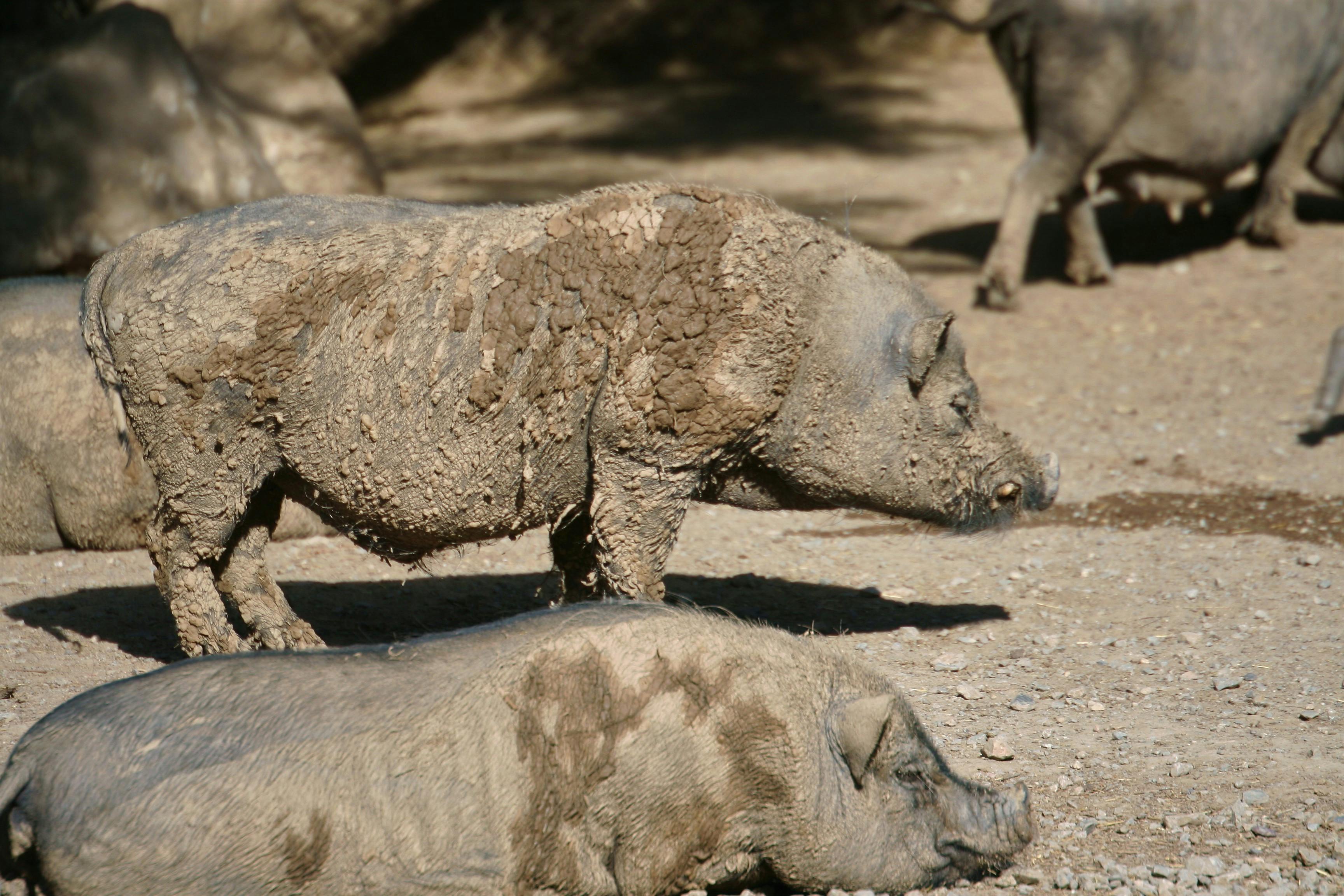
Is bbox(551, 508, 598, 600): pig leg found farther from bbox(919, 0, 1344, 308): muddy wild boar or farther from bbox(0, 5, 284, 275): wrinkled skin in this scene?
bbox(919, 0, 1344, 308): muddy wild boar

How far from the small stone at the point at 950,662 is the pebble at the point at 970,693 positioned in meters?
0.18

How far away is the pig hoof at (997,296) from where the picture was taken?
9.54 meters

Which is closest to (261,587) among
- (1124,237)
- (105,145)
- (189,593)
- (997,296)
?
(189,593)

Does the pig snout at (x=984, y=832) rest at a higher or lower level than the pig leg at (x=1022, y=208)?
higher

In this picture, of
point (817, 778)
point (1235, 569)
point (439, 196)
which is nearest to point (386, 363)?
point (817, 778)

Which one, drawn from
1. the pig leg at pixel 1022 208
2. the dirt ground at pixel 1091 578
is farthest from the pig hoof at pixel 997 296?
the dirt ground at pixel 1091 578

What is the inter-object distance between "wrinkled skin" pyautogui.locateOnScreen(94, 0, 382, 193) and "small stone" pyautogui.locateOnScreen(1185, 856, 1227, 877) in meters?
8.27

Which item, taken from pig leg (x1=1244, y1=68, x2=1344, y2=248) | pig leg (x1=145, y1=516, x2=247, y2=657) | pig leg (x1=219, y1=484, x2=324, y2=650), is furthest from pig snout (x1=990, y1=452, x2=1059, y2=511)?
pig leg (x1=1244, y1=68, x2=1344, y2=248)

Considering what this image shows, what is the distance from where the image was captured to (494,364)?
4.23 metres

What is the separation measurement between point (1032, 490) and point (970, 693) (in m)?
0.80

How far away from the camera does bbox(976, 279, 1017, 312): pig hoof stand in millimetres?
9539

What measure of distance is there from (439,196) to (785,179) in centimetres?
289

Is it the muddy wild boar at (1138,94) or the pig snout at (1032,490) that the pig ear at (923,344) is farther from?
the muddy wild boar at (1138,94)

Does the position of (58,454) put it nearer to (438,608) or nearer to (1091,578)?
(438,608)
